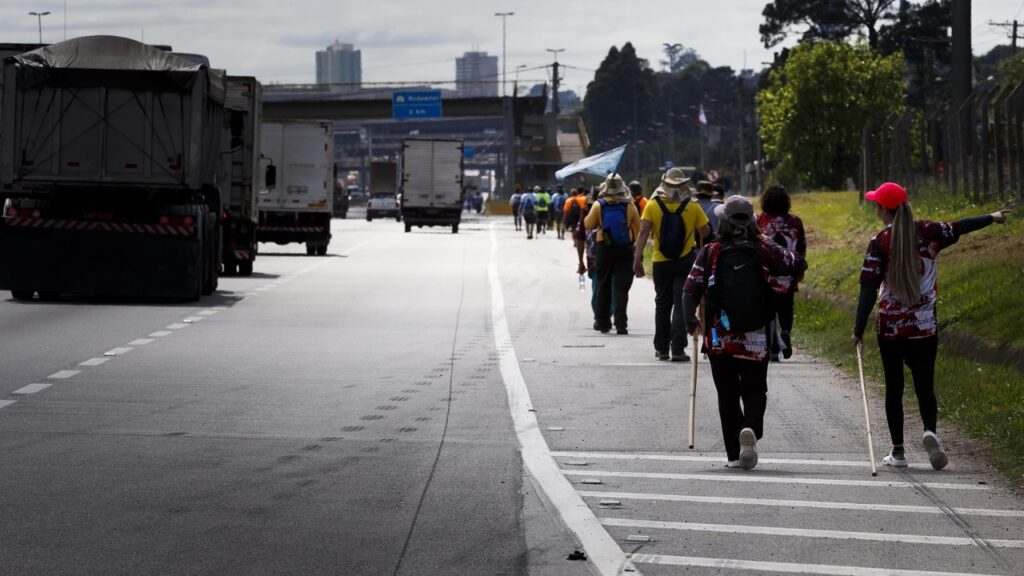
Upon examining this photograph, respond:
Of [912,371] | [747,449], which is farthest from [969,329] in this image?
[747,449]

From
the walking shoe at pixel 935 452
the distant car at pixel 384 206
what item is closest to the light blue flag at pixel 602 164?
the walking shoe at pixel 935 452

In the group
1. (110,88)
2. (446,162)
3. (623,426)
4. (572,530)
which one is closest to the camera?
(572,530)

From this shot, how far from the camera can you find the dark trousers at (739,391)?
34.7 ft

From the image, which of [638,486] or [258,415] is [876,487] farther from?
[258,415]

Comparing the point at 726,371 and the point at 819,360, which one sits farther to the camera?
the point at 819,360

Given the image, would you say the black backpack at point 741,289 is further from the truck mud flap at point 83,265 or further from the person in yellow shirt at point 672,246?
the truck mud flap at point 83,265

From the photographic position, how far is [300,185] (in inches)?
1751

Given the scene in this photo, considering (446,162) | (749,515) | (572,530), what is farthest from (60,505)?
(446,162)

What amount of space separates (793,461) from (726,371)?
632 mm

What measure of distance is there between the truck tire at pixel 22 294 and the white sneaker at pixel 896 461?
57.1 ft

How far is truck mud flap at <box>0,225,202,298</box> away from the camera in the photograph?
83.2ft

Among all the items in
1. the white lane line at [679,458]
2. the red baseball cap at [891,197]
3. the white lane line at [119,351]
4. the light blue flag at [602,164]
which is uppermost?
the light blue flag at [602,164]

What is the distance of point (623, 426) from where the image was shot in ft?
40.4

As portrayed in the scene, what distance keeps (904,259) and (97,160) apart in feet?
56.0
